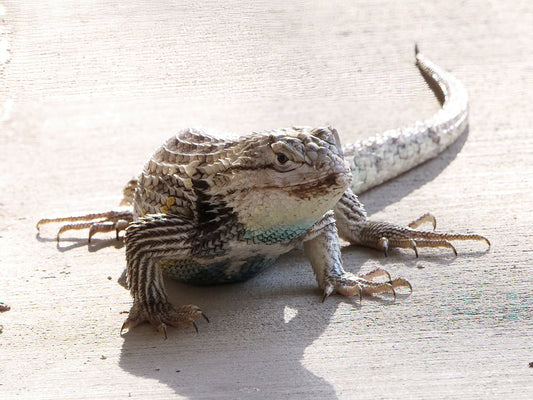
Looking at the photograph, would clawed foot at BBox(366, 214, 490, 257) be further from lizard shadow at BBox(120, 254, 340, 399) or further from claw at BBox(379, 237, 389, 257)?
lizard shadow at BBox(120, 254, 340, 399)

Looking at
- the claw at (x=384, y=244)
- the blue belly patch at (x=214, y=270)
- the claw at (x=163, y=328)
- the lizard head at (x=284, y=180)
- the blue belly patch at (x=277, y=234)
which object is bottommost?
the claw at (x=384, y=244)

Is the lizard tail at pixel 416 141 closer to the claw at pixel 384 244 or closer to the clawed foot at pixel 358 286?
the claw at pixel 384 244

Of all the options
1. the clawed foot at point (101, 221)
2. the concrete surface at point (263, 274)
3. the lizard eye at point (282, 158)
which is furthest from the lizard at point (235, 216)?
the clawed foot at point (101, 221)

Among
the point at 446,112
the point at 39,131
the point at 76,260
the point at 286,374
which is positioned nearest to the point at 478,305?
the point at 286,374

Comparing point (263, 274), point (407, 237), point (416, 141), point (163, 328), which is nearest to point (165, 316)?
point (163, 328)

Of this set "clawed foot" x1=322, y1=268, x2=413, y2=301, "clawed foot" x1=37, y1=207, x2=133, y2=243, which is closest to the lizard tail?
"clawed foot" x1=322, y1=268, x2=413, y2=301

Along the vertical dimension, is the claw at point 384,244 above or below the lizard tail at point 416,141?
below

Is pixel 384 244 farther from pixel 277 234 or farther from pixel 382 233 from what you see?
pixel 277 234
